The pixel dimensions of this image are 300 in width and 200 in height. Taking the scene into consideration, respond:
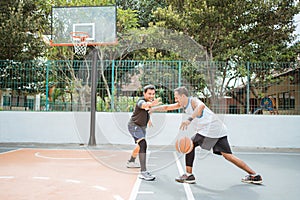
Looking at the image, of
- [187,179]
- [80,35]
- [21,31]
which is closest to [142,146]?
[187,179]

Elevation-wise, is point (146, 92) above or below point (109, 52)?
below

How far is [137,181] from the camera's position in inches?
208

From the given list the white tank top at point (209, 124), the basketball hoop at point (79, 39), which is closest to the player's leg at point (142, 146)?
the white tank top at point (209, 124)

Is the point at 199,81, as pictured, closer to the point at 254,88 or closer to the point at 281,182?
the point at 254,88

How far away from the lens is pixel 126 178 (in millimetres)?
5516

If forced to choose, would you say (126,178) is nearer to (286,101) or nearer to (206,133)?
(206,133)

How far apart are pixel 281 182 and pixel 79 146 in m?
6.92

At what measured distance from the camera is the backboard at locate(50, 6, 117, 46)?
10672 mm

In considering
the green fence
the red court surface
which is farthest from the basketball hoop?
the red court surface

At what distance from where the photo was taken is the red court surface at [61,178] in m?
4.41

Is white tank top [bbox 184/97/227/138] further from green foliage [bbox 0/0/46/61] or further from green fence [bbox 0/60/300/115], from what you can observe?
green foliage [bbox 0/0/46/61]

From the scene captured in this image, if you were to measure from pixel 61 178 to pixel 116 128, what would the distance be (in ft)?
18.3

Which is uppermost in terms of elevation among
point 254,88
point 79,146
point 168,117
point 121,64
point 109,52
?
point 109,52

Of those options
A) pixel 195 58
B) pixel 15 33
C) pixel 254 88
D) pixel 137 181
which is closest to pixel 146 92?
pixel 137 181
